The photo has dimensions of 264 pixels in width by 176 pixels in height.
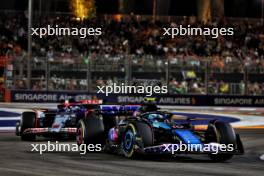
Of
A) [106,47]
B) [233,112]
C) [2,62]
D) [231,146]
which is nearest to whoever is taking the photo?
[231,146]

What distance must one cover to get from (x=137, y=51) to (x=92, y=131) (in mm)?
25020

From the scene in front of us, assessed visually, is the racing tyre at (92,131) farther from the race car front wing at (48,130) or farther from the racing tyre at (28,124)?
the racing tyre at (28,124)

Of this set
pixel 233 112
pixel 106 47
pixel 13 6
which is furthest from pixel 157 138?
pixel 13 6

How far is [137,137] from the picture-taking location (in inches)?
570

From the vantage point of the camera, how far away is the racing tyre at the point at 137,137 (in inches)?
567

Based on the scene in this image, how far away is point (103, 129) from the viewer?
16156 millimetres

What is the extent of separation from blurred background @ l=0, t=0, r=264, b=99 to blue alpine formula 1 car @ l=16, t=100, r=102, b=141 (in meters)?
15.5

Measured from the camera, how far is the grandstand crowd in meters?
35.2

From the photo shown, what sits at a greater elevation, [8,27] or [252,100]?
[8,27]

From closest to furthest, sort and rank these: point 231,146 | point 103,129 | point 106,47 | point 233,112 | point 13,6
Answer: point 231,146, point 103,129, point 233,112, point 106,47, point 13,6

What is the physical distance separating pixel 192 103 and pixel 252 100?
8.75 ft

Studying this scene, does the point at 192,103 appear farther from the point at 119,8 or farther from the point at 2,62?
the point at 119,8

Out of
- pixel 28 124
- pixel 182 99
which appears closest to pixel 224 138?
pixel 28 124

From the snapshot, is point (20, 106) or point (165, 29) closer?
point (20, 106)
